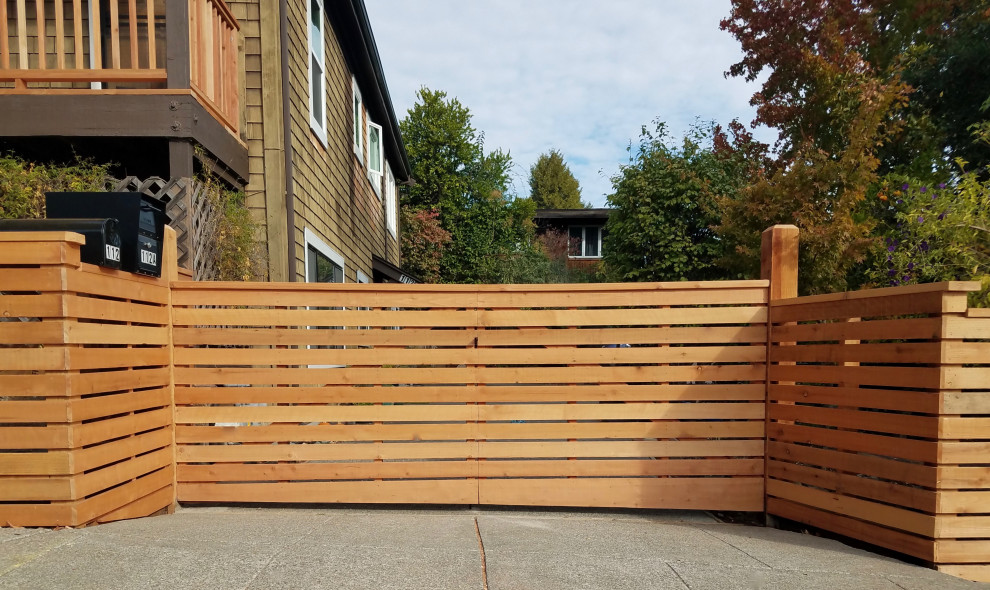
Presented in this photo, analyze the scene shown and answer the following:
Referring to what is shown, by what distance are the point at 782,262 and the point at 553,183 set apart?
40685 mm

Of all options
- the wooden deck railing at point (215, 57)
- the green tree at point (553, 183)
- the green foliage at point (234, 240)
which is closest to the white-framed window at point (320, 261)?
the green foliage at point (234, 240)

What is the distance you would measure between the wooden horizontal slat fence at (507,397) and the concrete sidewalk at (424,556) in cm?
27

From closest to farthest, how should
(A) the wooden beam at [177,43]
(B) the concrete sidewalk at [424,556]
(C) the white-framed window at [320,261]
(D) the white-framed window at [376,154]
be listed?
(B) the concrete sidewalk at [424,556] → (A) the wooden beam at [177,43] → (C) the white-framed window at [320,261] → (D) the white-framed window at [376,154]

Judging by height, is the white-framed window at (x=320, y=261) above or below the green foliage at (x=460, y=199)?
below

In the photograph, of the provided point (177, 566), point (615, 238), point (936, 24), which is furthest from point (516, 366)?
point (936, 24)

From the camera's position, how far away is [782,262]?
373 cm

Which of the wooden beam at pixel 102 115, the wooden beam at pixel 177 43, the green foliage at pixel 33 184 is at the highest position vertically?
the wooden beam at pixel 177 43

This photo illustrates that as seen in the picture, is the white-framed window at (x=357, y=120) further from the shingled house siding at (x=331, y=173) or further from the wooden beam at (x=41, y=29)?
the wooden beam at (x=41, y=29)

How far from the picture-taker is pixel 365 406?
12.0 feet

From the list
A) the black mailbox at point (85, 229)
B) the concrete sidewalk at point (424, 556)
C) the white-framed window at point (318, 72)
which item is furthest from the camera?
the white-framed window at point (318, 72)

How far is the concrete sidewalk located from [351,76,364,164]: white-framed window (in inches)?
310

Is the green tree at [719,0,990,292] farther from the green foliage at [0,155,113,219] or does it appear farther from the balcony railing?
the green foliage at [0,155,113,219]

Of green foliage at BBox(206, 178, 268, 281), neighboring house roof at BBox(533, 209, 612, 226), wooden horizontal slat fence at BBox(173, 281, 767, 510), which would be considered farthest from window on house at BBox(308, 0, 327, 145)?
neighboring house roof at BBox(533, 209, 612, 226)

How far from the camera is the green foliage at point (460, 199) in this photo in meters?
22.2
